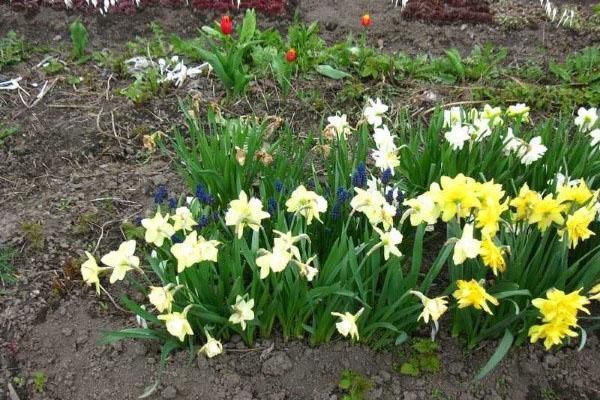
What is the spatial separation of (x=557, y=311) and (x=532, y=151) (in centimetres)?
78

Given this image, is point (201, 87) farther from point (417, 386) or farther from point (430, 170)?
point (417, 386)

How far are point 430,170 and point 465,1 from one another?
115 inches

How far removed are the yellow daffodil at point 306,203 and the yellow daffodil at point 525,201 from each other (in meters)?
0.62

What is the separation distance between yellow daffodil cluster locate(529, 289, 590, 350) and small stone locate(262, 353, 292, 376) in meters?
0.84

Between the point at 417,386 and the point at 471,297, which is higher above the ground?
the point at 471,297

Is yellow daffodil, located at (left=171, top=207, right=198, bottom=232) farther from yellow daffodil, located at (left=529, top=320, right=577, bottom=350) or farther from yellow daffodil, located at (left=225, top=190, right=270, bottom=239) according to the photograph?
yellow daffodil, located at (left=529, top=320, right=577, bottom=350)

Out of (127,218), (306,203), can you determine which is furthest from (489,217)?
(127,218)

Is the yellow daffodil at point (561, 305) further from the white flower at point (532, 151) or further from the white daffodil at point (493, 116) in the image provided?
the white daffodil at point (493, 116)

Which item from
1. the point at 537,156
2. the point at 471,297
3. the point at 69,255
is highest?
the point at 537,156

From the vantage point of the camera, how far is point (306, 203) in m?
2.24

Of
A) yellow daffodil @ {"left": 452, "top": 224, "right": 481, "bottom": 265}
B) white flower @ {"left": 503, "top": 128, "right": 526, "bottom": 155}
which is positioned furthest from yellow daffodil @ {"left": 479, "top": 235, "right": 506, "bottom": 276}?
white flower @ {"left": 503, "top": 128, "right": 526, "bottom": 155}

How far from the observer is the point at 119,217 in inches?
125

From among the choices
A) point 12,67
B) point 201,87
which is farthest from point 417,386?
point 12,67

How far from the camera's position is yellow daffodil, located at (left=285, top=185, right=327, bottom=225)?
87.4 inches
